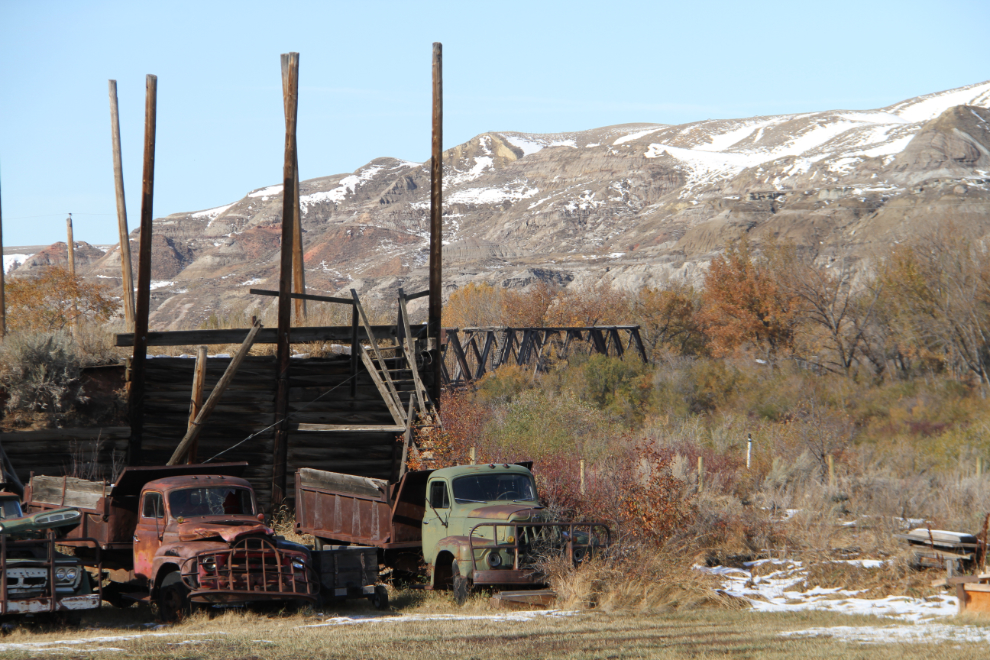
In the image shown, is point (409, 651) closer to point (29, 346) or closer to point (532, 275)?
point (29, 346)

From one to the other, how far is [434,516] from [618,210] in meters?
128

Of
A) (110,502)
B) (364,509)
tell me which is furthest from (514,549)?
(110,502)

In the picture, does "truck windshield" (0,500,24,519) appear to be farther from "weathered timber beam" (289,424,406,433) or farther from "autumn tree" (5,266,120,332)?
"autumn tree" (5,266,120,332)

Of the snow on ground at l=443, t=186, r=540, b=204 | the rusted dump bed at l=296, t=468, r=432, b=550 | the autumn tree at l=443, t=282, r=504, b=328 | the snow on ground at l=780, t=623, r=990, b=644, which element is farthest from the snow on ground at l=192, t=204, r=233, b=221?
the snow on ground at l=780, t=623, r=990, b=644

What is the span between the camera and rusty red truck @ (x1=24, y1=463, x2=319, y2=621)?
11055mm

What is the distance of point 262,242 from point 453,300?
10454 cm

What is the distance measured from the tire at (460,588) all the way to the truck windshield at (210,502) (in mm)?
2901

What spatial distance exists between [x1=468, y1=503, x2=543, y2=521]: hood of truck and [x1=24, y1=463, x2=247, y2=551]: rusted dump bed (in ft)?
12.8

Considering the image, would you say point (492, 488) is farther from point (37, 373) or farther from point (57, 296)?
point (57, 296)

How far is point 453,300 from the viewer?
6341 cm

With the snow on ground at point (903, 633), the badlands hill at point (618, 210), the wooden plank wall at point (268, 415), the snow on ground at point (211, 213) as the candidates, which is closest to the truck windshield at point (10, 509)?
the wooden plank wall at point (268, 415)

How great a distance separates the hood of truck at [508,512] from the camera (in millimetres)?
12617

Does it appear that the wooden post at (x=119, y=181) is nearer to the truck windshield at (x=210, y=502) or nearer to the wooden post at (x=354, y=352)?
the wooden post at (x=354, y=352)

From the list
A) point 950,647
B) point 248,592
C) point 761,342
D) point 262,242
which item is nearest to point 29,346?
point 248,592
